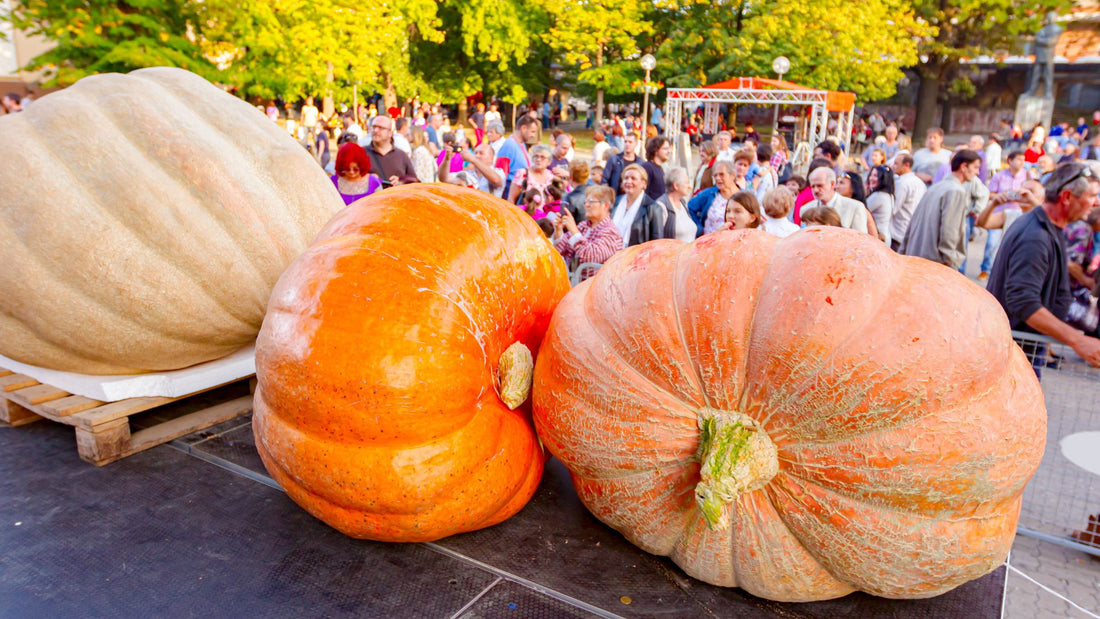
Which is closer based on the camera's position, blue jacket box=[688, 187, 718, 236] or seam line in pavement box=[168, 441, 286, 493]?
seam line in pavement box=[168, 441, 286, 493]

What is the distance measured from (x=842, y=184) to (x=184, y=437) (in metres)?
6.40

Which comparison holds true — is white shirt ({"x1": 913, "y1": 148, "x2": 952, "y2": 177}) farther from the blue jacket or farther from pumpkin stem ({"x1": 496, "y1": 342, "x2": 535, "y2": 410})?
pumpkin stem ({"x1": 496, "y1": 342, "x2": 535, "y2": 410})

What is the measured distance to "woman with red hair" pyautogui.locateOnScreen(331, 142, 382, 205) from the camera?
224 inches

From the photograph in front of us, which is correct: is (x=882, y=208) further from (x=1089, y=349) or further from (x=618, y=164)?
(x=1089, y=349)

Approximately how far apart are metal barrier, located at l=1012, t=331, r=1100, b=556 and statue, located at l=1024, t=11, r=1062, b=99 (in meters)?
36.8

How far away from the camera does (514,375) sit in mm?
2809

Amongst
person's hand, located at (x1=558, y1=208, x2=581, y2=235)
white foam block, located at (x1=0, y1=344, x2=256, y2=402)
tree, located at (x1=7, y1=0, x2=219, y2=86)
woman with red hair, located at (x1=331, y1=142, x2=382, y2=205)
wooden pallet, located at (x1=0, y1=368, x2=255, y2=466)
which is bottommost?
wooden pallet, located at (x1=0, y1=368, x2=255, y2=466)

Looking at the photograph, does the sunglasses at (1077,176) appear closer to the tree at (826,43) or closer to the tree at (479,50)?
the tree at (826,43)

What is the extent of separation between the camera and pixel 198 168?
3.54 m

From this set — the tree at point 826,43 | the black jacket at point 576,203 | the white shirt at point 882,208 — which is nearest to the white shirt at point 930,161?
the white shirt at point 882,208

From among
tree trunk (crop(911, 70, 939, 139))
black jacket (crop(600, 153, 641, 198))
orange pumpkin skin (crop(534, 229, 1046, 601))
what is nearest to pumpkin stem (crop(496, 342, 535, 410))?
orange pumpkin skin (crop(534, 229, 1046, 601))

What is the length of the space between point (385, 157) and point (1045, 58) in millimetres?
38504

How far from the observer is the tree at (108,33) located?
12.0 metres

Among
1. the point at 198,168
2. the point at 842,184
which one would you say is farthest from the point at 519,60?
the point at 198,168
